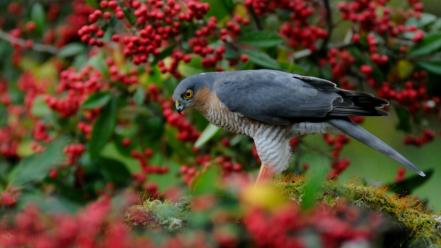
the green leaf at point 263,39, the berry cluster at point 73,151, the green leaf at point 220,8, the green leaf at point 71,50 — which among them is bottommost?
the berry cluster at point 73,151

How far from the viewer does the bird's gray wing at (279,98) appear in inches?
195

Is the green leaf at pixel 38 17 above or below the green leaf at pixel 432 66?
above

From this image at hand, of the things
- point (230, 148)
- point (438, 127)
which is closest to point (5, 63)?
point (230, 148)

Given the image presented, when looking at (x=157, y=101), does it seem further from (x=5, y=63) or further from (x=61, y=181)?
(x=5, y=63)

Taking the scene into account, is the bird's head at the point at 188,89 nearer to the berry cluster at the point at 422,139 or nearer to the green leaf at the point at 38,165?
the green leaf at the point at 38,165

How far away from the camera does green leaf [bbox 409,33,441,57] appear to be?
18.7 feet

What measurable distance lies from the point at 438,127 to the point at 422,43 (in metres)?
3.62

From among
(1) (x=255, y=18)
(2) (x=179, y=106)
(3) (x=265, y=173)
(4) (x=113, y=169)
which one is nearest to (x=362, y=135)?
(3) (x=265, y=173)

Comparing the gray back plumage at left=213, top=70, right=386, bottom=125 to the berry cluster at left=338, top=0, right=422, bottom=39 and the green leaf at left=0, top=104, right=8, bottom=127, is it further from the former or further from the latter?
the green leaf at left=0, top=104, right=8, bottom=127

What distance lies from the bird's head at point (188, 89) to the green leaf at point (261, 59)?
0.43 m

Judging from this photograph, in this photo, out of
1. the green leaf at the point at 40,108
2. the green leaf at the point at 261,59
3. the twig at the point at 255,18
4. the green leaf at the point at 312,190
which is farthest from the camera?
the green leaf at the point at 40,108

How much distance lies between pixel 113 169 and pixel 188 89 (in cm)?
111

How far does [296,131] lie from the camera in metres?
5.09

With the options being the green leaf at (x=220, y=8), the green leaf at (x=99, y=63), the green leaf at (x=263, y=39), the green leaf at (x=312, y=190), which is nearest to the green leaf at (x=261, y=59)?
the green leaf at (x=263, y=39)
